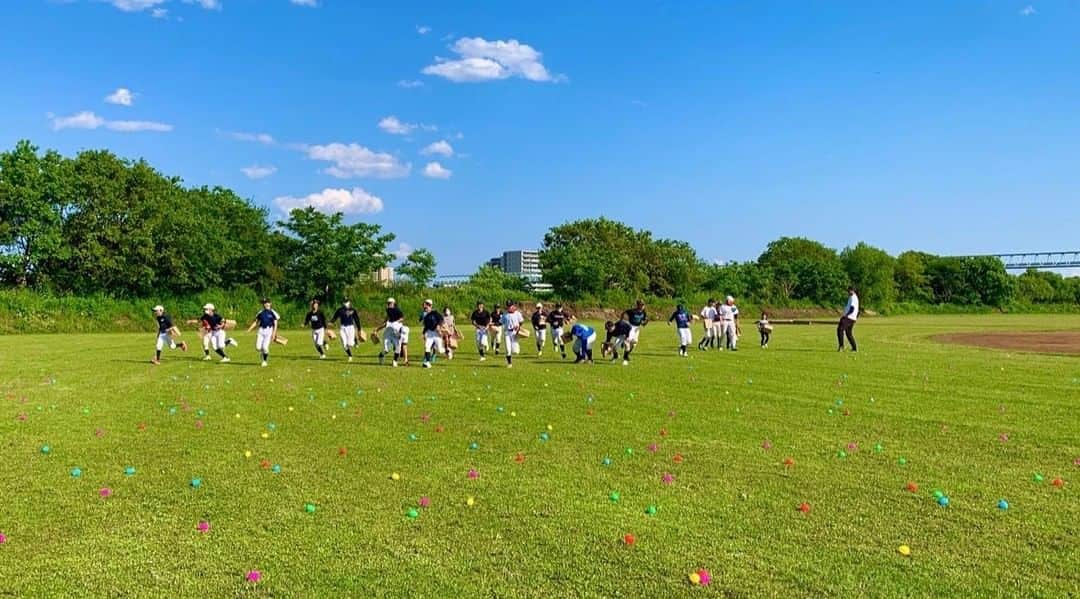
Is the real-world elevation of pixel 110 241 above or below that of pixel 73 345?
above

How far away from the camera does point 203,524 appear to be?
20.6ft

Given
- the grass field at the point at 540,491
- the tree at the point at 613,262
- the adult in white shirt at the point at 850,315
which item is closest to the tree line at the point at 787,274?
the tree at the point at 613,262

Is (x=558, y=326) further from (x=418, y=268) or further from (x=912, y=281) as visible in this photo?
(x=912, y=281)

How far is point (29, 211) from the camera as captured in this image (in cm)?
4800

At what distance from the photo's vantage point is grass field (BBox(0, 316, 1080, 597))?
529 cm

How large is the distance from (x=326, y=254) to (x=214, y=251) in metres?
7.81

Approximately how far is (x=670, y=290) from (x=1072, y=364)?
65.4 meters

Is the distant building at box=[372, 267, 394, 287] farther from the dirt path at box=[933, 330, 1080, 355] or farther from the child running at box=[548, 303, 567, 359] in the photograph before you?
the dirt path at box=[933, 330, 1080, 355]

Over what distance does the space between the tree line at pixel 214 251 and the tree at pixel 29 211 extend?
0.07 metres

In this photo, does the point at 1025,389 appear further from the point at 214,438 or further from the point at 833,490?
the point at 214,438

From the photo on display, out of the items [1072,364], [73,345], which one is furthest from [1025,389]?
[73,345]

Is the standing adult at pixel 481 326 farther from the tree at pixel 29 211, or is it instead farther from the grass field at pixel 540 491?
the tree at pixel 29 211

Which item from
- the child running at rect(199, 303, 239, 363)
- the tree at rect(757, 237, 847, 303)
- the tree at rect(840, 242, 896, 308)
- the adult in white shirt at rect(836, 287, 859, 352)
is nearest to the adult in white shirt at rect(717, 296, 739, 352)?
the adult in white shirt at rect(836, 287, 859, 352)

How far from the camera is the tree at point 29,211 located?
47.7m
